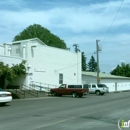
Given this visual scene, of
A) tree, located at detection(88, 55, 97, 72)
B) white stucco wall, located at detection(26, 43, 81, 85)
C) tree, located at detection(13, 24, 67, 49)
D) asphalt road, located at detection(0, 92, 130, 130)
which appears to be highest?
tree, located at detection(13, 24, 67, 49)

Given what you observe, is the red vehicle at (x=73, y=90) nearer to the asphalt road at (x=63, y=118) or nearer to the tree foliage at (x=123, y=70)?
the asphalt road at (x=63, y=118)

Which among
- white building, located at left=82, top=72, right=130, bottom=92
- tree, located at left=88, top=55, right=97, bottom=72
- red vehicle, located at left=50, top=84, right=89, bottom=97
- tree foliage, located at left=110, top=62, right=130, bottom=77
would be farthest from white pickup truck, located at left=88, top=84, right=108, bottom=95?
Answer: tree, located at left=88, top=55, right=97, bottom=72

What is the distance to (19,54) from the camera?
1564 inches

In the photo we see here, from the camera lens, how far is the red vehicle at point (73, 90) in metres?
35.3

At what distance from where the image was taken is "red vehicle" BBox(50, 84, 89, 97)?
35256 mm

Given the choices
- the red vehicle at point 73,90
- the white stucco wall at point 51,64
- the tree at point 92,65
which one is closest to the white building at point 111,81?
the white stucco wall at point 51,64

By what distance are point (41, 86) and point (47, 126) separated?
29280 millimetres

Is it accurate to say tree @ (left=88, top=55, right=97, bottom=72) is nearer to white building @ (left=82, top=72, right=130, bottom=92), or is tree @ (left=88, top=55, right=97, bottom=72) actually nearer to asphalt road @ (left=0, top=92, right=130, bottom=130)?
white building @ (left=82, top=72, right=130, bottom=92)

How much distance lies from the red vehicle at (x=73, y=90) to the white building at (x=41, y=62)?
374 centimetres

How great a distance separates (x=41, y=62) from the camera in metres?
40.1

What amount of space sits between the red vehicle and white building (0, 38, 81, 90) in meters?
3.74

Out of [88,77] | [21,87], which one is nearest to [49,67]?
[21,87]

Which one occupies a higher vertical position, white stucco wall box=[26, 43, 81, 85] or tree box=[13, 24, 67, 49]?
tree box=[13, 24, 67, 49]

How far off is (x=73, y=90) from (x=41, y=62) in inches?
291
